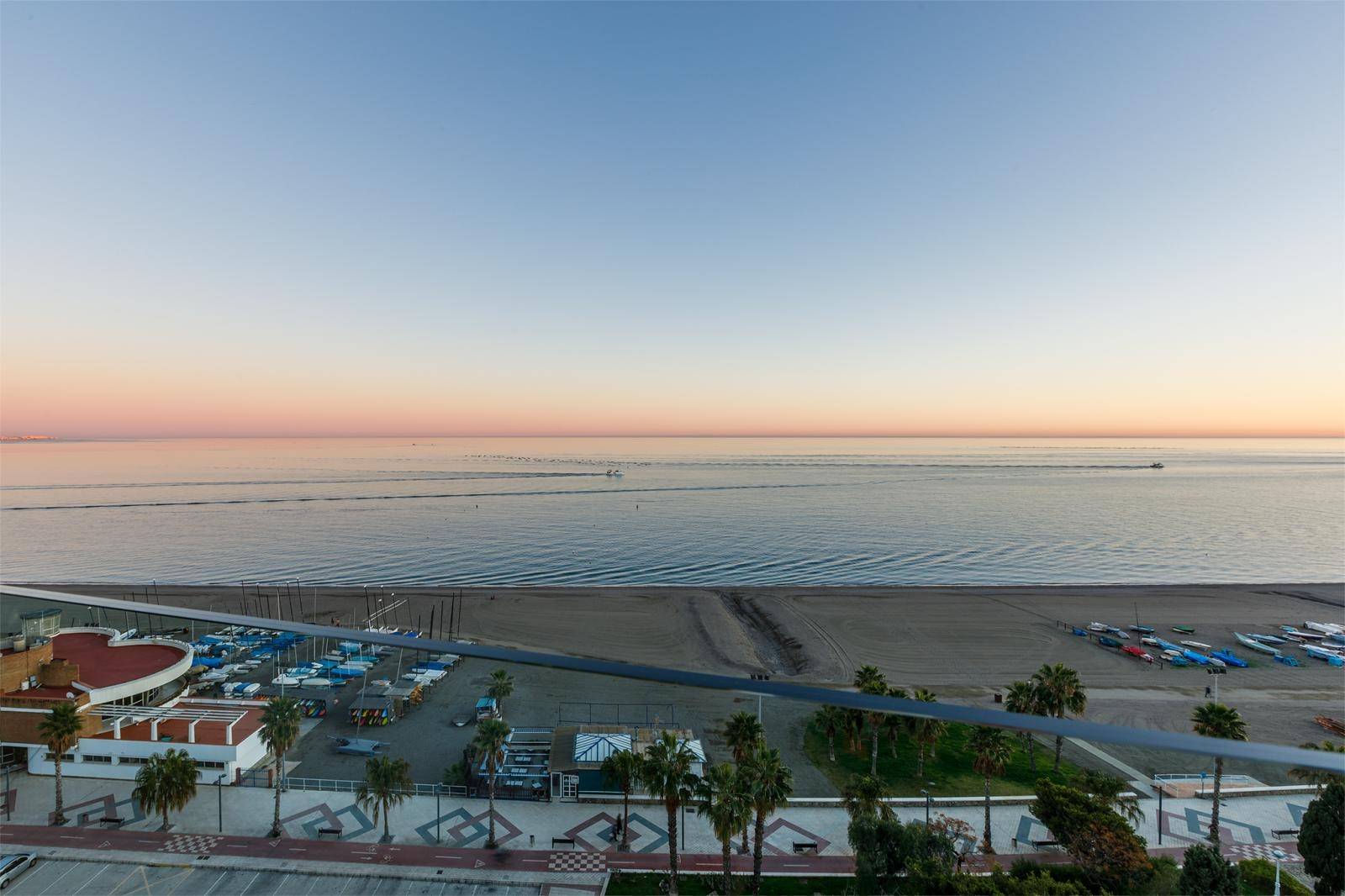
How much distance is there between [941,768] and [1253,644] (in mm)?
16755

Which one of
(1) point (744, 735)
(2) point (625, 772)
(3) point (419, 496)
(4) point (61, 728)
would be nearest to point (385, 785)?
(2) point (625, 772)

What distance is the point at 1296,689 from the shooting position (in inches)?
666

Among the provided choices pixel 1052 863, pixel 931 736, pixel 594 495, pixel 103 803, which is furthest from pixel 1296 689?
pixel 594 495

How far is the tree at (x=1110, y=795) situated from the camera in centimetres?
873

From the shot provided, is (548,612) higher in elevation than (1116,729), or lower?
lower

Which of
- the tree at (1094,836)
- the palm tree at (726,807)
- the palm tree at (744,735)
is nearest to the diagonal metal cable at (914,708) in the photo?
the palm tree at (726,807)

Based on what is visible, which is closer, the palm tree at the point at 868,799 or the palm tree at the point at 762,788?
the palm tree at the point at 762,788

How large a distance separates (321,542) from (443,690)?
922 inches

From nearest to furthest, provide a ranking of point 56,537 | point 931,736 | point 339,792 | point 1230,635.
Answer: point 339,792 < point 931,736 < point 1230,635 < point 56,537

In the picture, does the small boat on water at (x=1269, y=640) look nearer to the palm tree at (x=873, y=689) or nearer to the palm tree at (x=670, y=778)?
the palm tree at (x=873, y=689)

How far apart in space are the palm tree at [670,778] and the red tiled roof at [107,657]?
12.3 metres

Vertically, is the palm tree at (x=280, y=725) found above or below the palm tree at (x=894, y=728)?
above

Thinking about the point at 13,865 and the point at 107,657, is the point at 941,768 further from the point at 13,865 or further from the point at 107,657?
the point at 107,657

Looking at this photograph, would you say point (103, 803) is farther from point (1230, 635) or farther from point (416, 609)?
point (1230, 635)
